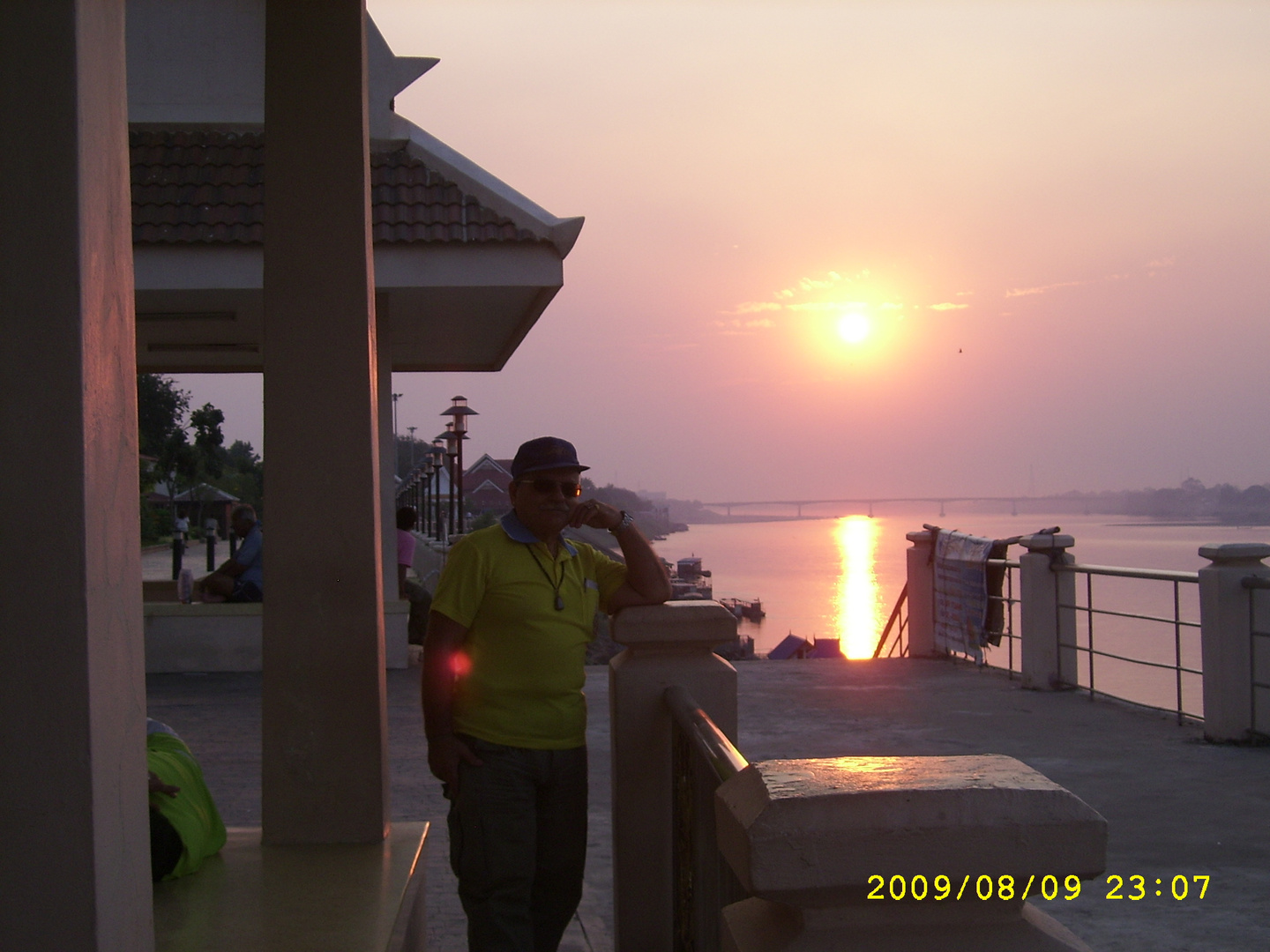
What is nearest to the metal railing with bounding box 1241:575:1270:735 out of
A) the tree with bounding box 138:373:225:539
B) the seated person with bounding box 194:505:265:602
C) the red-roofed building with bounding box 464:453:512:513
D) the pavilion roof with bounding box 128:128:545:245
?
the pavilion roof with bounding box 128:128:545:245

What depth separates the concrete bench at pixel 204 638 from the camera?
11.7 m

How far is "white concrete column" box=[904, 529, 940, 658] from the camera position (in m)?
14.2

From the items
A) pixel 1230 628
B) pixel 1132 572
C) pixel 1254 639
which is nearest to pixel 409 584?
pixel 1132 572

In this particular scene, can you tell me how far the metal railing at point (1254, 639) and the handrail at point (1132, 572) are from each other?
452 mm

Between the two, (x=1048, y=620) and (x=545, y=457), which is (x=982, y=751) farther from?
(x=545, y=457)

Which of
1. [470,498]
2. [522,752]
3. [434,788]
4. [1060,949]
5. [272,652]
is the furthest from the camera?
[470,498]

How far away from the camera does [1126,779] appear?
7.42 m

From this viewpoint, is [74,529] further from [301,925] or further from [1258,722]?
[1258,722]

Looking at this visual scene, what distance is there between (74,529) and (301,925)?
186cm

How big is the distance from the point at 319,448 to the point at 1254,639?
7205 millimetres

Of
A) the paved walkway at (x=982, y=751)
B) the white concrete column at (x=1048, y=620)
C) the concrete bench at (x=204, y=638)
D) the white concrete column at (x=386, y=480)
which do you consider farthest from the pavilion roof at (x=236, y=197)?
the white concrete column at (x=1048, y=620)

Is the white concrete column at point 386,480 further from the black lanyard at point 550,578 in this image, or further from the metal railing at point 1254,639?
the black lanyard at point 550,578

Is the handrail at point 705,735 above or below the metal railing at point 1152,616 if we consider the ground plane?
above

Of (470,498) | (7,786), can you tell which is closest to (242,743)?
(7,786)
